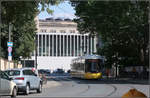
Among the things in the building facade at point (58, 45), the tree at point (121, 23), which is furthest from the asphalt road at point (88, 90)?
the building facade at point (58, 45)

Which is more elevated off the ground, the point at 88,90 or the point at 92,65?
the point at 92,65

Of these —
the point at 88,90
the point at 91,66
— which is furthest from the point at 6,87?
the point at 91,66

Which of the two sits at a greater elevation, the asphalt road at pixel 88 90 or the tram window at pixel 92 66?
the tram window at pixel 92 66

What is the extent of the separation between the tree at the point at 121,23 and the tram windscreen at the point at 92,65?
3.58 m

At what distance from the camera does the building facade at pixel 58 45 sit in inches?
6486

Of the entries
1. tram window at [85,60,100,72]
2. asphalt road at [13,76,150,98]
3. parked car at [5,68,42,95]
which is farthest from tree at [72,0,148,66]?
parked car at [5,68,42,95]

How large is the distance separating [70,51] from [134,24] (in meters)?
122

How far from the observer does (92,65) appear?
53844mm

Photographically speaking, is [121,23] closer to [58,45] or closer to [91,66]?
[91,66]

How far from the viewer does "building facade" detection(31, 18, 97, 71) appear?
165 metres

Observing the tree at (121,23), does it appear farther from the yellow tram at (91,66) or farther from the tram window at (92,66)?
the tram window at (92,66)

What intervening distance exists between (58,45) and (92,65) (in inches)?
4480

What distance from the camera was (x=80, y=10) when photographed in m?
53.0

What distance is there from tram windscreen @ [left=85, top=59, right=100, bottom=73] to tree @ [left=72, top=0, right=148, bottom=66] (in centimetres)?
358
